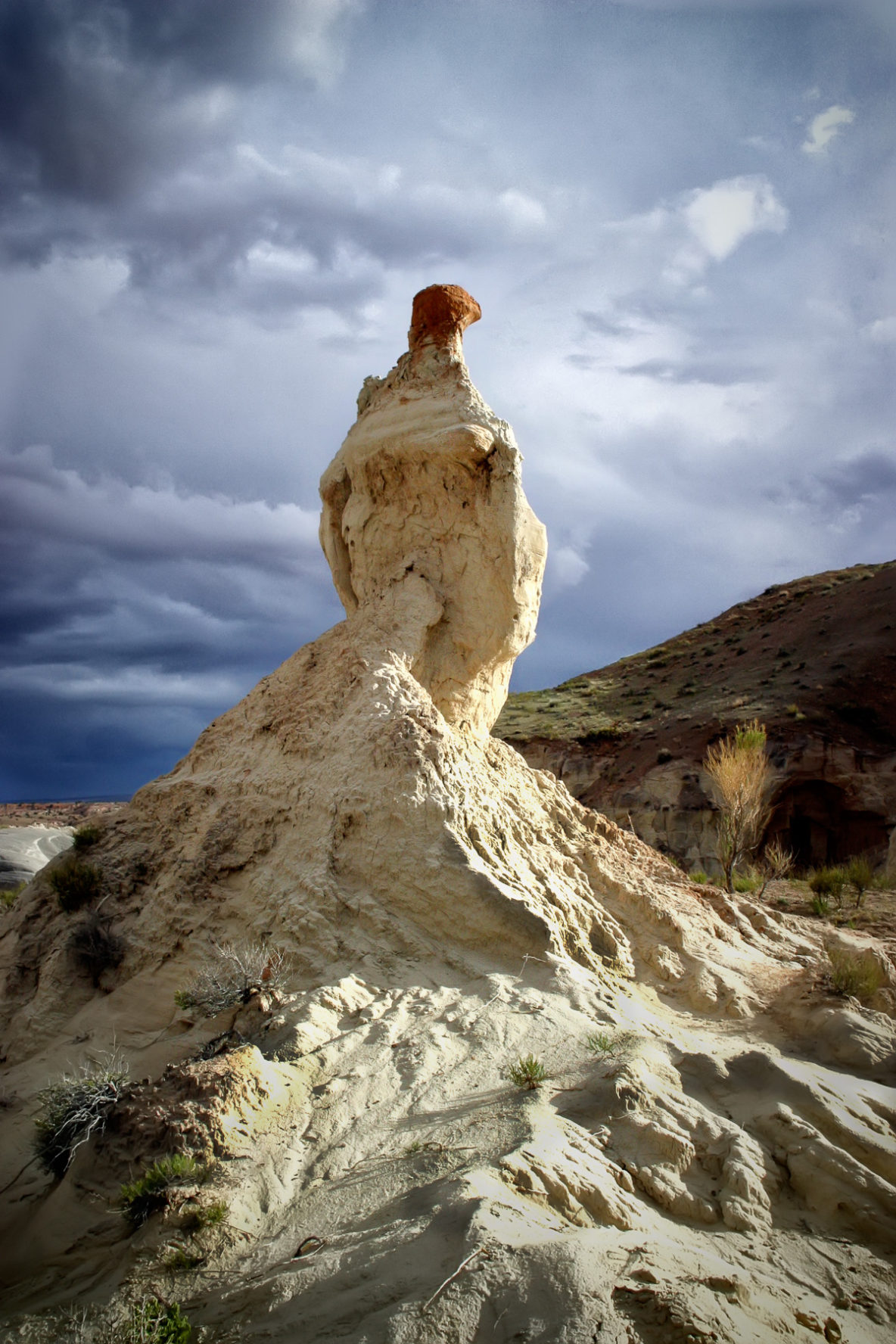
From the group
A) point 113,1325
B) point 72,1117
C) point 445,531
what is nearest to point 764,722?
point 445,531

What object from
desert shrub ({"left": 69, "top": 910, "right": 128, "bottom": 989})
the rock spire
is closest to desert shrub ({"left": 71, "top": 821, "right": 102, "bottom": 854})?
desert shrub ({"left": 69, "top": 910, "right": 128, "bottom": 989})

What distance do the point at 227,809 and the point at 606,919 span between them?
3.33 metres

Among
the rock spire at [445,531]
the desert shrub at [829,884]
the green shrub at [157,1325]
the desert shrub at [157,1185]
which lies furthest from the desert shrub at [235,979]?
the desert shrub at [829,884]

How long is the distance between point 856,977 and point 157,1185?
17.6 ft

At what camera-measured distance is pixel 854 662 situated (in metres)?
35.4

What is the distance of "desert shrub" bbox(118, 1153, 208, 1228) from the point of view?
3.24 metres

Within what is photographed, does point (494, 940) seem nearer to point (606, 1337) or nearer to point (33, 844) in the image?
point (606, 1337)

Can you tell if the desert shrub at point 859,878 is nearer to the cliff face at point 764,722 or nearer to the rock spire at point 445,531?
the cliff face at point 764,722

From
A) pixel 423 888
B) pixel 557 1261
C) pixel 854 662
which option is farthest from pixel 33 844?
pixel 854 662

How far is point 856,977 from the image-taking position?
6.26 metres

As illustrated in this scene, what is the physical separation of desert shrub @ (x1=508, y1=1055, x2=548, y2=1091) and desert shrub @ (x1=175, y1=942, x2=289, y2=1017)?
1578 mm

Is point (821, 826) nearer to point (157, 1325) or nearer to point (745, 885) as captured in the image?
point (745, 885)

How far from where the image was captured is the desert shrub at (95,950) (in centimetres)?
577

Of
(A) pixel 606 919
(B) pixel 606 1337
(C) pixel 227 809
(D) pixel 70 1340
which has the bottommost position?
(D) pixel 70 1340
